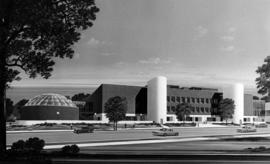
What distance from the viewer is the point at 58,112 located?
115125 mm

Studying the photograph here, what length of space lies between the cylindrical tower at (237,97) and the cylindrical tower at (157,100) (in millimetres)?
38941

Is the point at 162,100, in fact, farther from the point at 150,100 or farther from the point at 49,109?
the point at 49,109

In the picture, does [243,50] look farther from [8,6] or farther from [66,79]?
[8,6]

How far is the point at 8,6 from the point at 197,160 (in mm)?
14455

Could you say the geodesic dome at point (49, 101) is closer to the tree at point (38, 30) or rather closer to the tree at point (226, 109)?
the tree at point (226, 109)

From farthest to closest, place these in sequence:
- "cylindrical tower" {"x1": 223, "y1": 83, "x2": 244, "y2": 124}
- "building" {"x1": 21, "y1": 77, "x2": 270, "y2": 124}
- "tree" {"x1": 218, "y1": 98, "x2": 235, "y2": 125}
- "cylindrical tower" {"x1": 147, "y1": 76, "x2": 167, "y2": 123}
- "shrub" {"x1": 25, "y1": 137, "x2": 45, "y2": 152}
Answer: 1. "cylindrical tower" {"x1": 223, "y1": 83, "x2": 244, "y2": 124}
2. "tree" {"x1": 218, "y1": 98, "x2": 235, "y2": 125}
3. "cylindrical tower" {"x1": 147, "y1": 76, "x2": 167, "y2": 123}
4. "building" {"x1": 21, "y1": 77, "x2": 270, "y2": 124}
5. "shrub" {"x1": 25, "y1": 137, "x2": 45, "y2": 152}

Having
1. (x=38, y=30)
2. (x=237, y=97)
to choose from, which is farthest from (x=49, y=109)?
→ (x=38, y=30)

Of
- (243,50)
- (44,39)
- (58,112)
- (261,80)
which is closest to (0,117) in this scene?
(44,39)

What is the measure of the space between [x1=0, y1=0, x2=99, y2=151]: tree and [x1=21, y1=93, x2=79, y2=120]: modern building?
89.9 m

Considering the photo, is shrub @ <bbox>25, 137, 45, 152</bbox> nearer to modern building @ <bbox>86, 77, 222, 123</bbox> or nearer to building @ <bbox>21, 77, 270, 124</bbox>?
building @ <bbox>21, 77, 270, 124</bbox>

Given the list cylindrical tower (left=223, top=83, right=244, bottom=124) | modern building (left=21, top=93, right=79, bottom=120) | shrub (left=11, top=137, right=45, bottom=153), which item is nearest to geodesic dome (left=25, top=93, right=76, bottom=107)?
modern building (left=21, top=93, right=79, bottom=120)

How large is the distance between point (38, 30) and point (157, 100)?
11639 cm

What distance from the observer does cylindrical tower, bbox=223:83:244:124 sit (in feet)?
543

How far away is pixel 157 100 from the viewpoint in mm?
138500
